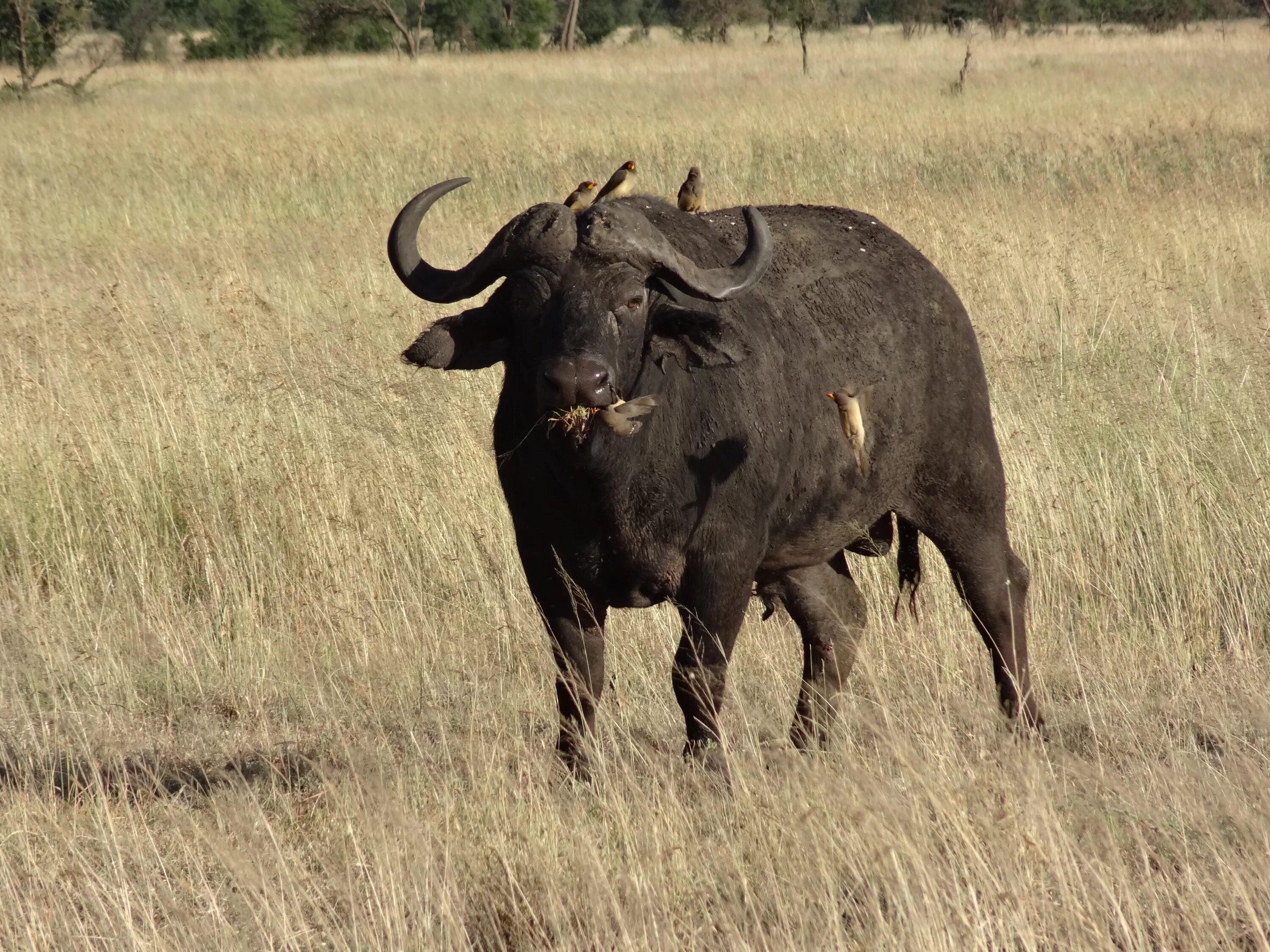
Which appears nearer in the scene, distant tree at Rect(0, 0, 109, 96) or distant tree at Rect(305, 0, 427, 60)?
distant tree at Rect(0, 0, 109, 96)

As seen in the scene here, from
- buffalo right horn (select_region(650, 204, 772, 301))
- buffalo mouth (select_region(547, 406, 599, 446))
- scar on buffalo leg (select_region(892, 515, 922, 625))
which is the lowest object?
scar on buffalo leg (select_region(892, 515, 922, 625))

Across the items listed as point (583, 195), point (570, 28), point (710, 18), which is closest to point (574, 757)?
point (583, 195)

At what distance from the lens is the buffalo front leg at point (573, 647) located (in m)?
4.62

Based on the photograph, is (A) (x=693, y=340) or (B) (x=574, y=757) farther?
(B) (x=574, y=757)

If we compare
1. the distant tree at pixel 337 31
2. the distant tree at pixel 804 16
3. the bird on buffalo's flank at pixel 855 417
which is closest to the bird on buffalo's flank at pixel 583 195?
the bird on buffalo's flank at pixel 855 417

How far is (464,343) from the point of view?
14.7 ft

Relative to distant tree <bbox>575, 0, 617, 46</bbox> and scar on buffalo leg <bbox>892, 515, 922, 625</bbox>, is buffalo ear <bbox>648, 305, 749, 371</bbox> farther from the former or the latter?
distant tree <bbox>575, 0, 617, 46</bbox>

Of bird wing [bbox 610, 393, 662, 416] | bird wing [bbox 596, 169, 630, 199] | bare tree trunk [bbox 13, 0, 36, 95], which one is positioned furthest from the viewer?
bare tree trunk [bbox 13, 0, 36, 95]

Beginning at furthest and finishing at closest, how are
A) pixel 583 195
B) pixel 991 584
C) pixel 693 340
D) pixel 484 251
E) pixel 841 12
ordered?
pixel 841 12 → pixel 583 195 → pixel 991 584 → pixel 693 340 → pixel 484 251

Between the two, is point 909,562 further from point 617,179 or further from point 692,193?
point 692,193

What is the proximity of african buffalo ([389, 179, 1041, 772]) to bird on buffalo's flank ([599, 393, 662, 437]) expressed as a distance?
0.20 feet

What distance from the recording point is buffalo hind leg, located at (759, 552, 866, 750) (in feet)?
17.8

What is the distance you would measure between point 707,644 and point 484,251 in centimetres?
147

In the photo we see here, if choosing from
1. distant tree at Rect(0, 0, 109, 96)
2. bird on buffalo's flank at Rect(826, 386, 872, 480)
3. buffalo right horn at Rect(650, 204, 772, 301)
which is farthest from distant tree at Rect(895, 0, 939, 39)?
buffalo right horn at Rect(650, 204, 772, 301)
